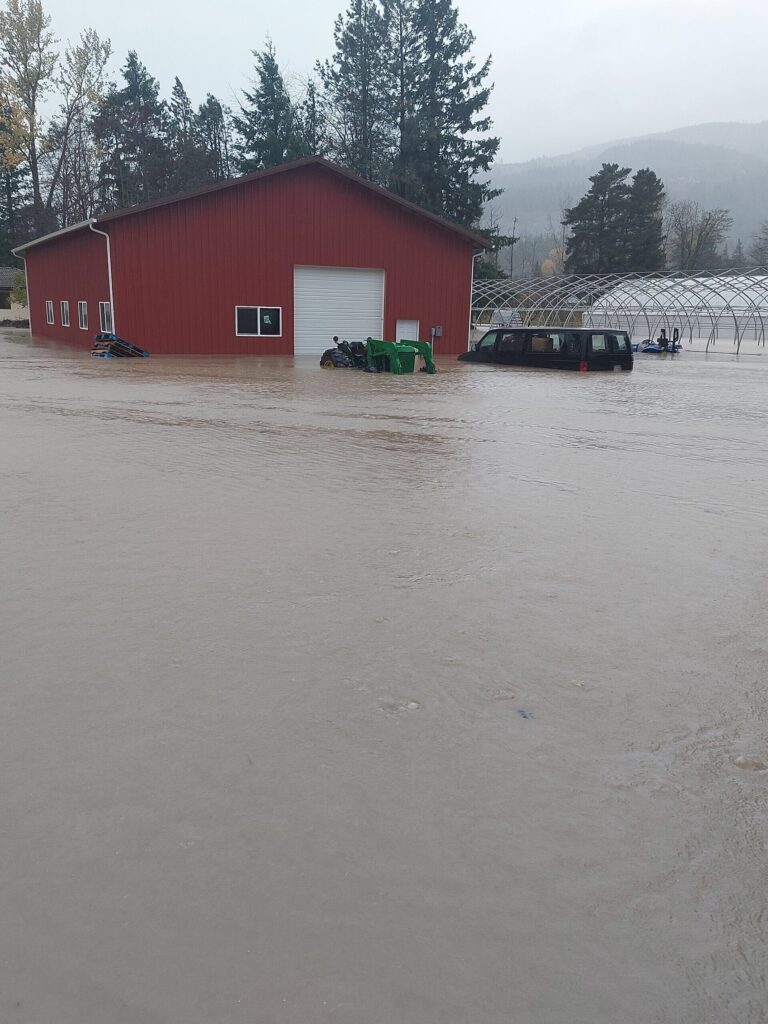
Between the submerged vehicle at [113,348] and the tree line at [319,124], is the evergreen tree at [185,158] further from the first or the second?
the submerged vehicle at [113,348]

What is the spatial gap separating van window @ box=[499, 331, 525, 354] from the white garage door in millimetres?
6146

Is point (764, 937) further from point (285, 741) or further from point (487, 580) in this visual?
point (487, 580)

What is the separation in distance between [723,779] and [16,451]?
8.97 metres

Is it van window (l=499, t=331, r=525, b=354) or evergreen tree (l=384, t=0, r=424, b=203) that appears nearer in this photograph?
van window (l=499, t=331, r=525, b=354)

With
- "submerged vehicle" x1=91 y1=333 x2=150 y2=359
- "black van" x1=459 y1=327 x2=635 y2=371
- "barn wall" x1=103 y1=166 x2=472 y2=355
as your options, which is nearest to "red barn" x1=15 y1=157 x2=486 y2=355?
"barn wall" x1=103 y1=166 x2=472 y2=355

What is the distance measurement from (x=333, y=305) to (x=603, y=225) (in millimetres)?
49532

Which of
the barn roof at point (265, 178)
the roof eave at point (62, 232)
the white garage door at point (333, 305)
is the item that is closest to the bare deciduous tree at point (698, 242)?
the barn roof at point (265, 178)

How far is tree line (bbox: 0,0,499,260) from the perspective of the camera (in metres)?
49.9

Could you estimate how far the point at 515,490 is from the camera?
332 inches

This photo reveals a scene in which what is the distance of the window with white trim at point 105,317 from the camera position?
2874 centimetres

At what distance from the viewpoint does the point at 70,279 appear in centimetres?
3369

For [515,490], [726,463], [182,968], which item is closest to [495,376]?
[726,463]

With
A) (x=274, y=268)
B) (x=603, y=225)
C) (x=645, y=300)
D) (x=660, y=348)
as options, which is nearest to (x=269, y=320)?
(x=274, y=268)

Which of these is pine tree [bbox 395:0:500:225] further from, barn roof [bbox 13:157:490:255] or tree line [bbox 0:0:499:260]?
barn roof [bbox 13:157:490:255]
